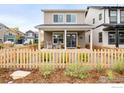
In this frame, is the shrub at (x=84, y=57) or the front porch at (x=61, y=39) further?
the front porch at (x=61, y=39)

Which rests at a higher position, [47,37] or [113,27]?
[113,27]

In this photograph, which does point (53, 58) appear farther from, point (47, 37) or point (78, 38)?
point (78, 38)

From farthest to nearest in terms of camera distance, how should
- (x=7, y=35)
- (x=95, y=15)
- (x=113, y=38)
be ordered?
(x=7, y=35) < (x=95, y=15) < (x=113, y=38)

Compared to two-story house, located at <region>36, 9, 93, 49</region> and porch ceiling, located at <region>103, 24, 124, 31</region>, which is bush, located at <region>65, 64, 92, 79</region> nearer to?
porch ceiling, located at <region>103, 24, 124, 31</region>

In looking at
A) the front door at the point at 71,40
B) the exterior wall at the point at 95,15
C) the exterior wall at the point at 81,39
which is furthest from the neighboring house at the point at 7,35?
the exterior wall at the point at 81,39

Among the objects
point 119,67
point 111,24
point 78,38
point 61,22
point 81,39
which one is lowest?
point 119,67

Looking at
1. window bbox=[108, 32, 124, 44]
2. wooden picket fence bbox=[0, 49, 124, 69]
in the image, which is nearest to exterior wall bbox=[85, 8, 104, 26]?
window bbox=[108, 32, 124, 44]

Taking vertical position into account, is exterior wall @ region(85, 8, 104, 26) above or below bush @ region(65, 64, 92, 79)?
above

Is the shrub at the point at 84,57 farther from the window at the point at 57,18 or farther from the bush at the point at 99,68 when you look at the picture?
the window at the point at 57,18

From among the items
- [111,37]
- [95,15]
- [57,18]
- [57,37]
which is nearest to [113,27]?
[111,37]

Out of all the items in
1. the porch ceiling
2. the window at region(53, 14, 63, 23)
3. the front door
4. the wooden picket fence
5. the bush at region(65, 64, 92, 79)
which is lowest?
the bush at region(65, 64, 92, 79)
